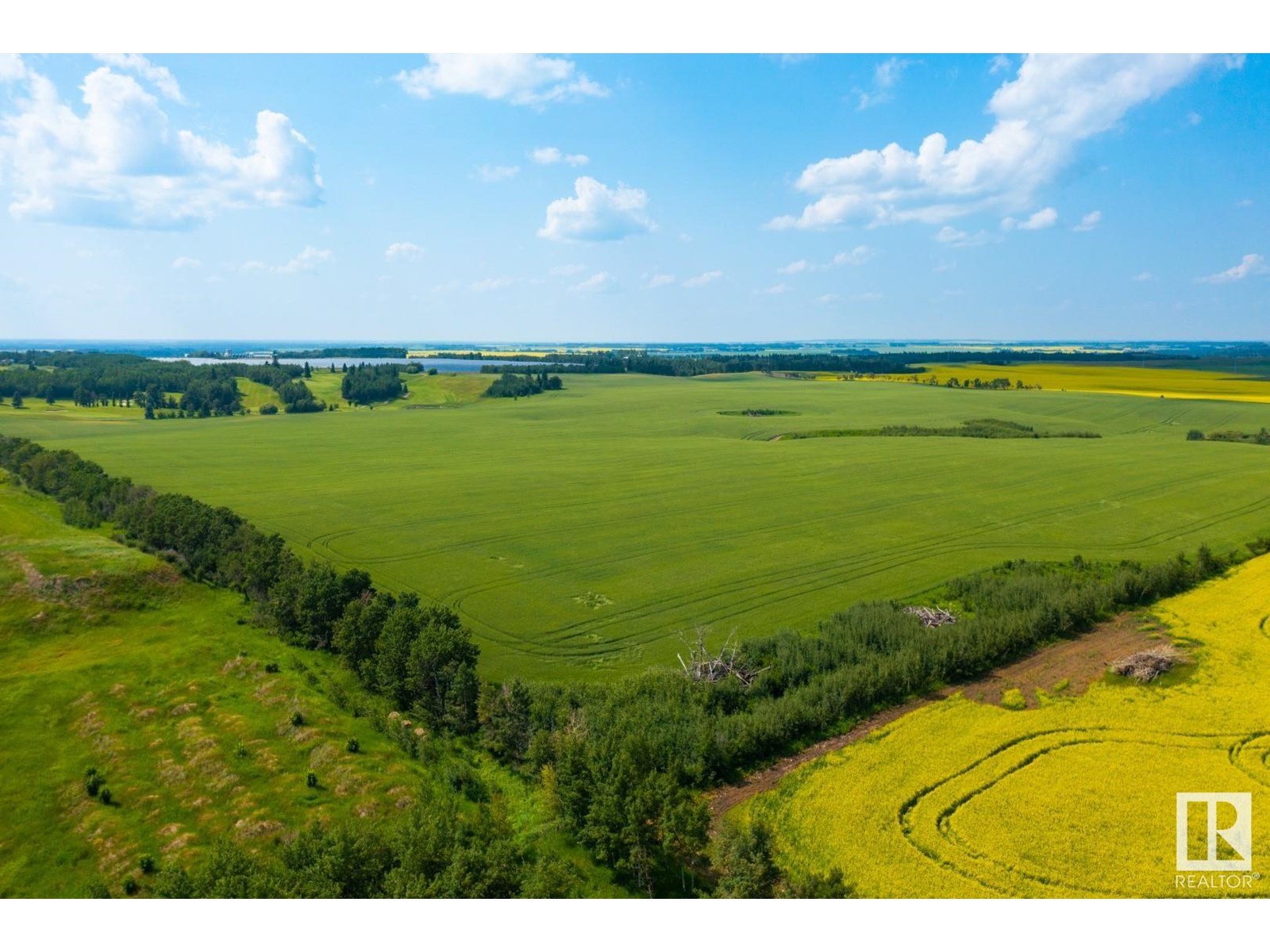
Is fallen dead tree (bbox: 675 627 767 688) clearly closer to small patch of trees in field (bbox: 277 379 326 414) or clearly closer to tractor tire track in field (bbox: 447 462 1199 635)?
tractor tire track in field (bbox: 447 462 1199 635)

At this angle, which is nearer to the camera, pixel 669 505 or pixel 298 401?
pixel 669 505

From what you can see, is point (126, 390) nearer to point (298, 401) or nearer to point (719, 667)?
point (298, 401)

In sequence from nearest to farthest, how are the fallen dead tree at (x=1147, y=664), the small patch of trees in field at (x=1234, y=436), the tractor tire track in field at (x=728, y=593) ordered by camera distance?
the fallen dead tree at (x=1147, y=664)
the tractor tire track in field at (x=728, y=593)
the small patch of trees in field at (x=1234, y=436)

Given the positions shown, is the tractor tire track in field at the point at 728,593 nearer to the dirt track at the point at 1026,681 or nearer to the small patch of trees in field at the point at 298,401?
the dirt track at the point at 1026,681

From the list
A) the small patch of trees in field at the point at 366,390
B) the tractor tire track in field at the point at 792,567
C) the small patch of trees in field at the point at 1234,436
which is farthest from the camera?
the small patch of trees in field at the point at 366,390

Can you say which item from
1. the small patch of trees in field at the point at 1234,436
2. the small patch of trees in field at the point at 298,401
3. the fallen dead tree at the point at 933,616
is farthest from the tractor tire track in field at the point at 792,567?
the small patch of trees in field at the point at 298,401

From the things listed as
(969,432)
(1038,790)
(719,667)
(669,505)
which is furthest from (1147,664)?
(969,432)

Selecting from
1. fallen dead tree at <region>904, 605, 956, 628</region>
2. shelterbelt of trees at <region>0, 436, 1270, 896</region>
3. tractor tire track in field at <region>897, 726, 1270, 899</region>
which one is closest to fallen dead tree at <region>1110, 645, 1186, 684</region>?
shelterbelt of trees at <region>0, 436, 1270, 896</region>
